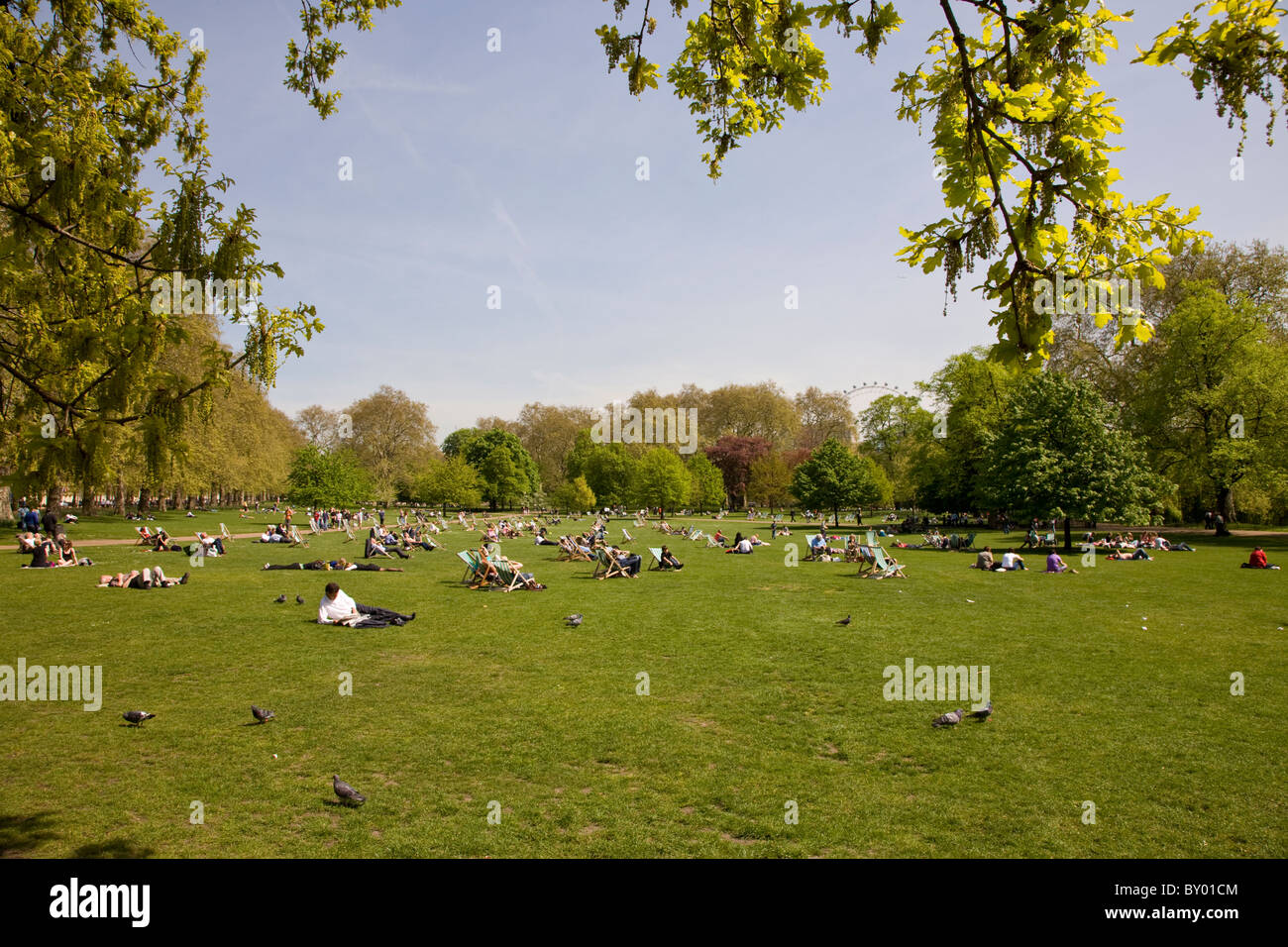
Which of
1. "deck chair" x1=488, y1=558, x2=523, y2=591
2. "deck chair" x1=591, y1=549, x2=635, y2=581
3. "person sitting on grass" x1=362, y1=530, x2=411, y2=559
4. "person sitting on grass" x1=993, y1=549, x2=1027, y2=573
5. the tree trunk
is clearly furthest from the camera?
the tree trunk

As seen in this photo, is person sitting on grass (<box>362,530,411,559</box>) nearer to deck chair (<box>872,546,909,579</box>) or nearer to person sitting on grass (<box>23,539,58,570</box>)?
person sitting on grass (<box>23,539,58,570</box>)

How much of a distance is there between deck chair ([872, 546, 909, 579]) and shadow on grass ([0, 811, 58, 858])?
20261mm

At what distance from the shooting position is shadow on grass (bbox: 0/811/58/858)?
4.64 meters

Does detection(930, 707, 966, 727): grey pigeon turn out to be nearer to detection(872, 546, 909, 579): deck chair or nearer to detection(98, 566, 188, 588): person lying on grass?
detection(872, 546, 909, 579): deck chair

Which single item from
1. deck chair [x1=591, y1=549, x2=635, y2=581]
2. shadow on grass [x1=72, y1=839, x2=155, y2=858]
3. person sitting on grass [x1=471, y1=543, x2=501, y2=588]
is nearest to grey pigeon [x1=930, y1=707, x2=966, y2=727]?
shadow on grass [x1=72, y1=839, x2=155, y2=858]

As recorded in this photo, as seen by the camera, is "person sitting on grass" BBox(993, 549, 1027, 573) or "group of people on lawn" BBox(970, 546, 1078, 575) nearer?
"group of people on lawn" BBox(970, 546, 1078, 575)

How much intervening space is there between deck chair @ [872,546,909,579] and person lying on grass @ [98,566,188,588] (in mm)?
20702

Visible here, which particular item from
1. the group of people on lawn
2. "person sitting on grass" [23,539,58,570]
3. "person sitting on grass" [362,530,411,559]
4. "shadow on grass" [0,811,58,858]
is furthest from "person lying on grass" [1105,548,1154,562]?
"person sitting on grass" [23,539,58,570]

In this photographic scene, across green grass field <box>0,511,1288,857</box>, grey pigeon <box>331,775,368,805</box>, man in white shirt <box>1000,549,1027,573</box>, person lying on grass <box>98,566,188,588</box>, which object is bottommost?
man in white shirt <box>1000,549,1027,573</box>

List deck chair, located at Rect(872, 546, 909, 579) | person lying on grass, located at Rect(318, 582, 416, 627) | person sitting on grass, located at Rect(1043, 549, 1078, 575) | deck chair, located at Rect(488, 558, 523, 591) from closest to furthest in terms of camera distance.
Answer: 1. person lying on grass, located at Rect(318, 582, 416, 627)
2. deck chair, located at Rect(488, 558, 523, 591)
3. deck chair, located at Rect(872, 546, 909, 579)
4. person sitting on grass, located at Rect(1043, 549, 1078, 575)

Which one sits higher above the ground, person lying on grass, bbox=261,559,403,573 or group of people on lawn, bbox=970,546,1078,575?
person lying on grass, bbox=261,559,403,573

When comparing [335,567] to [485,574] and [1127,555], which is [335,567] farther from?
[1127,555]
